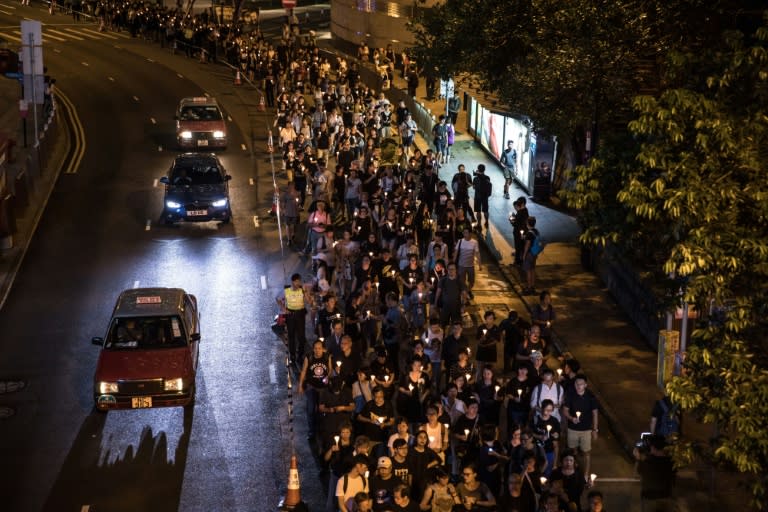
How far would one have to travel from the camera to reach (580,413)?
1587cm

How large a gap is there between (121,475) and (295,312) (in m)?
4.43

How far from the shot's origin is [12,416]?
18875 millimetres

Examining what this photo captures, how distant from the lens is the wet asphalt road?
54.3 feet

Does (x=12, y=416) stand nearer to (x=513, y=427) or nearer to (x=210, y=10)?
(x=513, y=427)

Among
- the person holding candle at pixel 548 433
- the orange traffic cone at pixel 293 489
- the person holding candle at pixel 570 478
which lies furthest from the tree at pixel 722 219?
the orange traffic cone at pixel 293 489

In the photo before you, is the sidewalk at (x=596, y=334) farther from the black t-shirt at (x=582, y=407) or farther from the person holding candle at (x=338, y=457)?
the person holding candle at (x=338, y=457)

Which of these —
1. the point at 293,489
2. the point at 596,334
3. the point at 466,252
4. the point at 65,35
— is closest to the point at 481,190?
the point at 466,252

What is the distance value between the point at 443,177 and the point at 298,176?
236 inches

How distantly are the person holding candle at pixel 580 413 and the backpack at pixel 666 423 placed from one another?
82cm

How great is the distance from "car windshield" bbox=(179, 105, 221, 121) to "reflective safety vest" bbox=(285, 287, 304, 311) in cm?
2094

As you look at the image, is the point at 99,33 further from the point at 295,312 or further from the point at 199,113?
the point at 295,312

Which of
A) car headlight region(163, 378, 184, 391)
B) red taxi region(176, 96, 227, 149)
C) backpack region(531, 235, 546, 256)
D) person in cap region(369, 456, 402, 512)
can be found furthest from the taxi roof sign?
red taxi region(176, 96, 227, 149)

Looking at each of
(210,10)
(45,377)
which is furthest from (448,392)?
(210,10)

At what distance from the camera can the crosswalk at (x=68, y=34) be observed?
66688 millimetres
